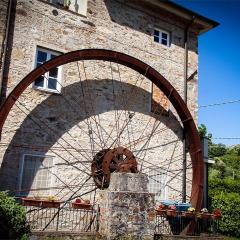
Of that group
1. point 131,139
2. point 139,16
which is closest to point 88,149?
→ point 131,139

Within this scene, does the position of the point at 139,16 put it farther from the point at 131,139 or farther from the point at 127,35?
the point at 131,139

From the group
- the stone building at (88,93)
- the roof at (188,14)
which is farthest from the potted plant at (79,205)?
the roof at (188,14)

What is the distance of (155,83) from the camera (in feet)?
37.9

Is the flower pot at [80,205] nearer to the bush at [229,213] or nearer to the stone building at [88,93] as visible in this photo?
the stone building at [88,93]

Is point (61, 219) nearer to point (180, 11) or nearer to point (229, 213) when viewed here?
point (229, 213)

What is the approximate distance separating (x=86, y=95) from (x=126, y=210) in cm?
403

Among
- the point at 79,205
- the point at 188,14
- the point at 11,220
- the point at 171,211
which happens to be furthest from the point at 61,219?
the point at 188,14

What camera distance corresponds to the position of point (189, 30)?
542 inches

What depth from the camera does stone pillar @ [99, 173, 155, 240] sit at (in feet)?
26.2

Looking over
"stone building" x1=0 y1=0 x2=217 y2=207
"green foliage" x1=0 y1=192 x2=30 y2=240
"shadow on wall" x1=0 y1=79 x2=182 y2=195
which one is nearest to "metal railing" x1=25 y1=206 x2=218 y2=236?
"stone building" x1=0 y1=0 x2=217 y2=207

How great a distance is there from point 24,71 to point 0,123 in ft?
6.43

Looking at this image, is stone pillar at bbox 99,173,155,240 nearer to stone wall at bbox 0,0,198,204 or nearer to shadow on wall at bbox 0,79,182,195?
stone wall at bbox 0,0,198,204

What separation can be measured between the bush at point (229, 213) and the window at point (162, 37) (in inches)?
248

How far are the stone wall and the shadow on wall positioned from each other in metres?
0.03
